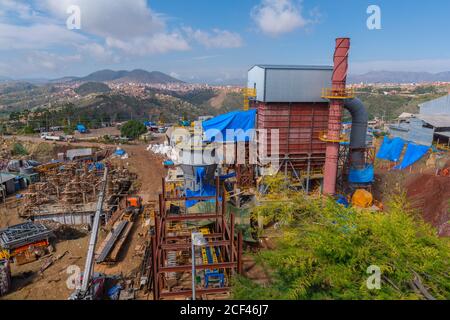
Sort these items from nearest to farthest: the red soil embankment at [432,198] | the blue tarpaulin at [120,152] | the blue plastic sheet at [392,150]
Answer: the red soil embankment at [432,198] < the blue plastic sheet at [392,150] < the blue tarpaulin at [120,152]

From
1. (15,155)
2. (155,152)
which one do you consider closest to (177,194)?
(155,152)

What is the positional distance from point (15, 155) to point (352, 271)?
49.6 m

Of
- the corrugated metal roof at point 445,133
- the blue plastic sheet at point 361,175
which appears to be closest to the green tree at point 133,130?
the blue plastic sheet at point 361,175

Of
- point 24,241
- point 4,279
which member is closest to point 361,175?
point 4,279

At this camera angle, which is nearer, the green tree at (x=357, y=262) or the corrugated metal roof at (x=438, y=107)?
the green tree at (x=357, y=262)

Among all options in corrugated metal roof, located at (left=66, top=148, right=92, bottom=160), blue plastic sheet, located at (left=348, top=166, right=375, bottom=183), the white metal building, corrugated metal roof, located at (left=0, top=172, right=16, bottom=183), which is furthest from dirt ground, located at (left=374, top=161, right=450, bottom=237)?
corrugated metal roof, located at (left=66, top=148, right=92, bottom=160)

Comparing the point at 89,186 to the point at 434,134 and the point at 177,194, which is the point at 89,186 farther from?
the point at 434,134

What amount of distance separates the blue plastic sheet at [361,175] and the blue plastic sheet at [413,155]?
11.3 meters

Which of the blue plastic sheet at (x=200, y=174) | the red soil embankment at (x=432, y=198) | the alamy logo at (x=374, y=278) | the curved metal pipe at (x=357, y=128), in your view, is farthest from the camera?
the curved metal pipe at (x=357, y=128)

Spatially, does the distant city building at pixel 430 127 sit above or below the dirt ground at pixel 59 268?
above

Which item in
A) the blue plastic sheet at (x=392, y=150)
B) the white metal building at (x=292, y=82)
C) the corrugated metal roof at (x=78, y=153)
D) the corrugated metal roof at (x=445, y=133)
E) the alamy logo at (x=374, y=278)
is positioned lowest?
the corrugated metal roof at (x=78, y=153)

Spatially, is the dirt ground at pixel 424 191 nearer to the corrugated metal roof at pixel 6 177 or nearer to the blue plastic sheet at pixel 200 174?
the blue plastic sheet at pixel 200 174

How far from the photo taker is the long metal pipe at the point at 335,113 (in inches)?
739

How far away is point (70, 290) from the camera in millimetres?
15680
